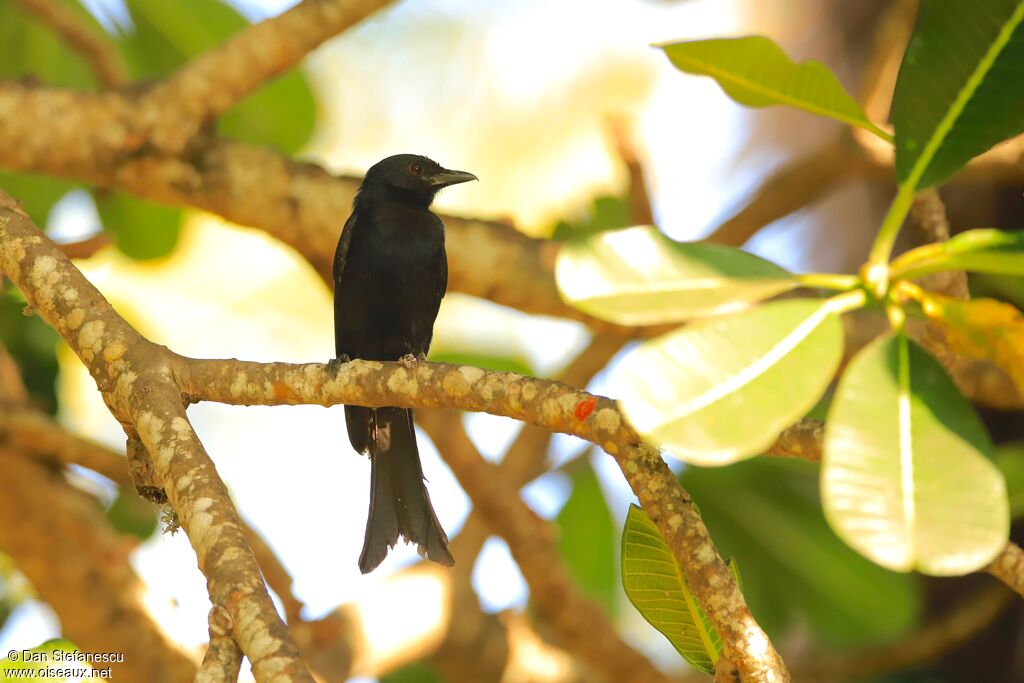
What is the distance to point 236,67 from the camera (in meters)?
3.60

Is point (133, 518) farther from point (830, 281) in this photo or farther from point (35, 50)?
point (830, 281)

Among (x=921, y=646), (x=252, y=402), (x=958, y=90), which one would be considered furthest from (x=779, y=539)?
(x=958, y=90)

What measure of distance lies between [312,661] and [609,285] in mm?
2626

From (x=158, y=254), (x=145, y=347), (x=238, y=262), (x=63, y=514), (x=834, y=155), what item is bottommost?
(x=145, y=347)

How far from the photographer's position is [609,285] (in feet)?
5.10

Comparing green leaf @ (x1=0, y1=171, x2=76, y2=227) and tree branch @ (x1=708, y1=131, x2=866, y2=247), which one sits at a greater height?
green leaf @ (x1=0, y1=171, x2=76, y2=227)

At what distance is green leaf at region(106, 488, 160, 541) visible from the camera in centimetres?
466

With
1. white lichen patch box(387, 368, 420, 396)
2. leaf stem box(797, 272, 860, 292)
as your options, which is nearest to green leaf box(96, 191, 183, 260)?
white lichen patch box(387, 368, 420, 396)

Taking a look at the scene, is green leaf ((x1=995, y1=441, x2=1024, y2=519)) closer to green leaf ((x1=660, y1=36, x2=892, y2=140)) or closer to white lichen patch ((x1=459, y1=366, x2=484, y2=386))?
green leaf ((x1=660, y1=36, x2=892, y2=140))

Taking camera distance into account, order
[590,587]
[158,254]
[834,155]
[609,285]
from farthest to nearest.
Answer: [590,587] → [158,254] → [834,155] → [609,285]

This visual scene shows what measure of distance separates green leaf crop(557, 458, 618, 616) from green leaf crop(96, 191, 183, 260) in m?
2.08

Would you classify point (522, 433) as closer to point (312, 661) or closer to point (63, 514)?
point (312, 661)

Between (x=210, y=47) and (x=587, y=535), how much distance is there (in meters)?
2.69

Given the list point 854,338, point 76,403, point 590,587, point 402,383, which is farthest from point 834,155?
point 76,403
